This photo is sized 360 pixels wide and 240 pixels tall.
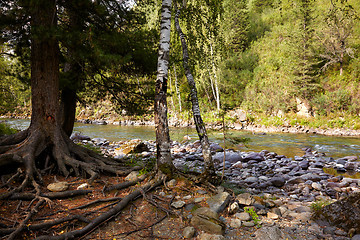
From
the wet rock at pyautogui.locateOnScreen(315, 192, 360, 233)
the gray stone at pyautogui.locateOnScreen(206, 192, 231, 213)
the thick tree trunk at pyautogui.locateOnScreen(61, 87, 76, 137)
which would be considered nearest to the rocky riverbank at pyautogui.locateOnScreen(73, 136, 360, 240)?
the gray stone at pyautogui.locateOnScreen(206, 192, 231, 213)

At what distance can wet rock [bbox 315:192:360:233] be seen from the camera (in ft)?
11.1

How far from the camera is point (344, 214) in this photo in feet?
11.7

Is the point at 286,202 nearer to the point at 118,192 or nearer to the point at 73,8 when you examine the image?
the point at 118,192

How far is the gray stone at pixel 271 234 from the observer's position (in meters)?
3.04

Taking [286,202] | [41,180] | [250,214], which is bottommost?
[286,202]

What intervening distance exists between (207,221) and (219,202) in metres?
0.73

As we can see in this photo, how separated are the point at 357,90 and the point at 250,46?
16.7 m

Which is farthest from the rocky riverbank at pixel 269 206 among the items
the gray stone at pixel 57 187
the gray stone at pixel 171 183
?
the gray stone at pixel 57 187

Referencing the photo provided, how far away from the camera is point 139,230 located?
309 cm

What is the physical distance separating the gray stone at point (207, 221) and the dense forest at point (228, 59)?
8.30 feet

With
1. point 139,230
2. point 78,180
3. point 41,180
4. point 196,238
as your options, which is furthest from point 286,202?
point 41,180

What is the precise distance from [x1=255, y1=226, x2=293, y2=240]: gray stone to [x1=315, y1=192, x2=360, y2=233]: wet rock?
1.11 m

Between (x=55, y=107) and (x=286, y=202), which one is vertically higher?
(x=55, y=107)

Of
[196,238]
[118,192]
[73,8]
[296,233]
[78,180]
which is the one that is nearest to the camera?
[196,238]
